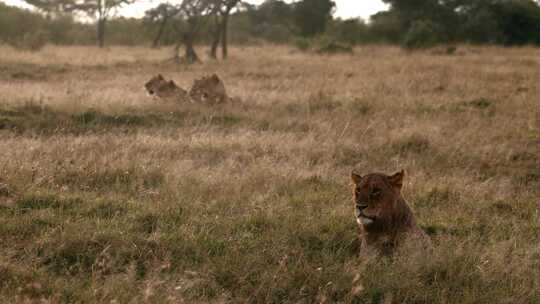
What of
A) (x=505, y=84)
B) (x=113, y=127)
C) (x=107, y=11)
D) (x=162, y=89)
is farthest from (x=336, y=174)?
(x=107, y=11)

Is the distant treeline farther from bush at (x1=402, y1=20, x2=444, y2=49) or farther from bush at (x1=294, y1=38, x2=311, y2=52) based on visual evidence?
bush at (x1=294, y1=38, x2=311, y2=52)

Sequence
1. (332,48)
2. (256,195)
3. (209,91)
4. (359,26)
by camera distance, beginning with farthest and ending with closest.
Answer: (359,26) < (332,48) < (209,91) < (256,195)

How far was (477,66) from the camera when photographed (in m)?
18.5

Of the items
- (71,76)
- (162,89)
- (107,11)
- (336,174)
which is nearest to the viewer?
(336,174)

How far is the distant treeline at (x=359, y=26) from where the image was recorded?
103ft

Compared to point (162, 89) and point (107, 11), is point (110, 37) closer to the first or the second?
point (107, 11)

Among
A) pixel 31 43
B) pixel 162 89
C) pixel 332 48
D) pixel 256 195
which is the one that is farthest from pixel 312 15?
pixel 256 195

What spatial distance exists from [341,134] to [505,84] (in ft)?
22.8

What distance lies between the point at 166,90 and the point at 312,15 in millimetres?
36083

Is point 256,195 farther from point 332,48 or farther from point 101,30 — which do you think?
point 101,30

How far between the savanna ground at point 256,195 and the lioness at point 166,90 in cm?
37

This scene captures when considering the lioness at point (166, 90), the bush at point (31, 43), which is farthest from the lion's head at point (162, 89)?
the bush at point (31, 43)

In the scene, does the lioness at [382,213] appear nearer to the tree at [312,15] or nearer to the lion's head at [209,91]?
the lion's head at [209,91]

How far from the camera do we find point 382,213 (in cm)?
444
